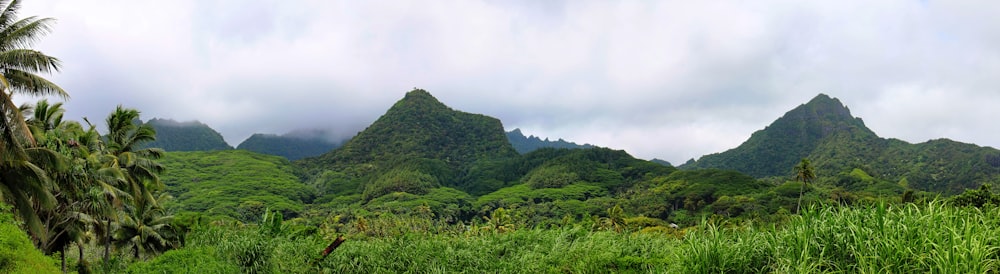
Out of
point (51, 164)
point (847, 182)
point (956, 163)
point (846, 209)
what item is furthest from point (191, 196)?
point (956, 163)

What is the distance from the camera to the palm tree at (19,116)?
14273 millimetres

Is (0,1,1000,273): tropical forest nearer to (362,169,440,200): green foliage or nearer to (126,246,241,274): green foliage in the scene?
(126,246,241,274): green foliage

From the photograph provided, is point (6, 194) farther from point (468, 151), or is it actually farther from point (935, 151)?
point (935, 151)

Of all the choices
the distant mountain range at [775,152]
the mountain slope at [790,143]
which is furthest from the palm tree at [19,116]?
the mountain slope at [790,143]

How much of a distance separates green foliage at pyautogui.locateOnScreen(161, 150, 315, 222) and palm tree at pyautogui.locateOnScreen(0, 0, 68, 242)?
243 ft

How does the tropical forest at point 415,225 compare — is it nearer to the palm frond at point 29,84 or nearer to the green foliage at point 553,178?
the palm frond at point 29,84

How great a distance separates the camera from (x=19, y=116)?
14016 millimetres

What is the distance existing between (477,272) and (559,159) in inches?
5048

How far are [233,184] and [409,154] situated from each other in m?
58.0

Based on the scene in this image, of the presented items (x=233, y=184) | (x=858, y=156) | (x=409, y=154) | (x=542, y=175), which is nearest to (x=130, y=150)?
(x=233, y=184)

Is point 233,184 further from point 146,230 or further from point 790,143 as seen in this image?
point 790,143

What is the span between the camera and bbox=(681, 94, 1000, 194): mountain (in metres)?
112

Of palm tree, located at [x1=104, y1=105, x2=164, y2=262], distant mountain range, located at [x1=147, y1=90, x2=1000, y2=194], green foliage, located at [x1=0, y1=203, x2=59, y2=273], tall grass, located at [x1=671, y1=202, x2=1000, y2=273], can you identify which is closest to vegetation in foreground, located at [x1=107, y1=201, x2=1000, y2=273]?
tall grass, located at [x1=671, y1=202, x2=1000, y2=273]

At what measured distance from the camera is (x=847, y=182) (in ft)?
324
